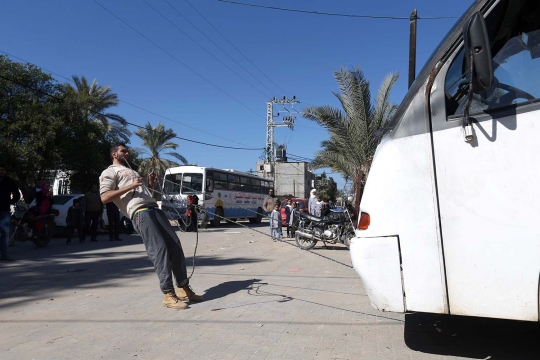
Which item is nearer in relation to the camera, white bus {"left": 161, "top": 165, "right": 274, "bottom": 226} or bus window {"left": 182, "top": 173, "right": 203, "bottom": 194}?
white bus {"left": 161, "top": 165, "right": 274, "bottom": 226}

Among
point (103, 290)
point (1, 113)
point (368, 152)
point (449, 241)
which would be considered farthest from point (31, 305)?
point (1, 113)

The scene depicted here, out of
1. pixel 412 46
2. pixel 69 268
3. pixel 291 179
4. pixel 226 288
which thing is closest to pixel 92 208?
pixel 69 268

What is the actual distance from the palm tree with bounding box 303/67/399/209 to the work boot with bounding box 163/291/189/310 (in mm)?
9845

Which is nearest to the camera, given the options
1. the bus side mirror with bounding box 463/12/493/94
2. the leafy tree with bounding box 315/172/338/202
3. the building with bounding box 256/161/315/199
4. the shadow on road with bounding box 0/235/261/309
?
Answer: the bus side mirror with bounding box 463/12/493/94

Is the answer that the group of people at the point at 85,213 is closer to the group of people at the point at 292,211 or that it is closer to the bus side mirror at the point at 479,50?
the group of people at the point at 292,211

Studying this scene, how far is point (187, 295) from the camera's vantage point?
18.5ft

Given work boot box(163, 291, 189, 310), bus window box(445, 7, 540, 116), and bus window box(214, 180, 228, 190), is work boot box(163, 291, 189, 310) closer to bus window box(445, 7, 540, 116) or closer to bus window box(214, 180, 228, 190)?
bus window box(445, 7, 540, 116)

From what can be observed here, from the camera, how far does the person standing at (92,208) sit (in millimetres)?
13188

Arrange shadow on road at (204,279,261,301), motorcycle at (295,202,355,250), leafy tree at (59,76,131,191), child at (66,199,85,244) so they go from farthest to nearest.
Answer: leafy tree at (59,76,131,191) < child at (66,199,85,244) < motorcycle at (295,202,355,250) < shadow on road at (204,279,261,301)

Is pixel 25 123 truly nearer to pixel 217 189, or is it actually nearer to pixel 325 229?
pixel 217 189

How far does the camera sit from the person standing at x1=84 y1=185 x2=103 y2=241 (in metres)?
13.2

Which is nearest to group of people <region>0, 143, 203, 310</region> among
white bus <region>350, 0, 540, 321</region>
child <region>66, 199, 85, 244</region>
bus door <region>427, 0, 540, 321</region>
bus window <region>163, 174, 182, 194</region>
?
white bus <region>350, 0, 540, 321</region>

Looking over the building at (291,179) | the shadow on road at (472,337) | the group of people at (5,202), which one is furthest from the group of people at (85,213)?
the building at (291,179)

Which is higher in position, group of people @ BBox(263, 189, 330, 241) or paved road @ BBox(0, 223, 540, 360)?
group of people @ BBox(263, 189, 330, 241)
